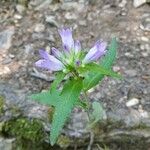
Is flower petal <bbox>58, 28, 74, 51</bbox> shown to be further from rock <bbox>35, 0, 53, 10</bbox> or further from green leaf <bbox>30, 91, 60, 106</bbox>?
rock <bbox>35, 0, 53, 10</bbox>

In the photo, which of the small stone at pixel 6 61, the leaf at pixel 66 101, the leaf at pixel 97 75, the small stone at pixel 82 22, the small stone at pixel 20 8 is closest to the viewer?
the leaf at pixel 66 101

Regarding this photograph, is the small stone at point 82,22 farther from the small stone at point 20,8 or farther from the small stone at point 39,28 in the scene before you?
the small stone at point 20,8

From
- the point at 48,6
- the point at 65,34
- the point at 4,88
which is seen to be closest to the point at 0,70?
the point at 4,88

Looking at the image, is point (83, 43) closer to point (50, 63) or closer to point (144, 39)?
point (144, 39)

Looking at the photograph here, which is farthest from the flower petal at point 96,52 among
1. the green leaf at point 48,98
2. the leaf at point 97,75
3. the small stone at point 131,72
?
the small stone at point 131,72

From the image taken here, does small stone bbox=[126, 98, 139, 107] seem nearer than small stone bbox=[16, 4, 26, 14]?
Yes

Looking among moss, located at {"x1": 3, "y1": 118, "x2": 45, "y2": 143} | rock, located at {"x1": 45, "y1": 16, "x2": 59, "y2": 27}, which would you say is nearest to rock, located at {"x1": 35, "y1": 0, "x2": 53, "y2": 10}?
rock, located at {"x1": 45, "y1": 16, "x2": 59, "y2": 27}

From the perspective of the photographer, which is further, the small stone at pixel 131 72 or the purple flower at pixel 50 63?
the small stone at pixel 131 72
